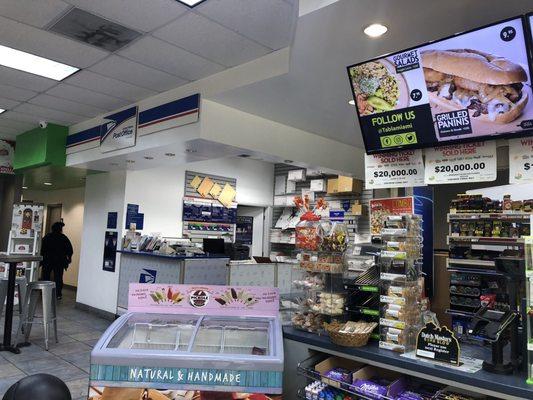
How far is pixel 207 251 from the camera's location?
751 centimetres

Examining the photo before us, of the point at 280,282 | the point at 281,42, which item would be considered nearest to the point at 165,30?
the point at 281,42

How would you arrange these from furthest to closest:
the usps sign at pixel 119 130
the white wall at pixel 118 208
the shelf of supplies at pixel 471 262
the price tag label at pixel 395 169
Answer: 1. the white wall at pixel 118 208
2. the usps sign at pixel 119 130
3. the shelf of supplies at pixel 471 262
4. the price tag label at pixel 395 169

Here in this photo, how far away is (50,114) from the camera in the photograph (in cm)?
682

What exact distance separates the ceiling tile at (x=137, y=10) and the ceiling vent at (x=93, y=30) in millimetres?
122

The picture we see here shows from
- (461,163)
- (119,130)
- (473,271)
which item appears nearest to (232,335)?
(461,163)

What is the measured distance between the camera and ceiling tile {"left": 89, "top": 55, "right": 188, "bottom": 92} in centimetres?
466

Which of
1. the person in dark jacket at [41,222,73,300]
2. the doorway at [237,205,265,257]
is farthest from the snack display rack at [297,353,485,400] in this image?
the person in dark jacket at [41,222,73,300]

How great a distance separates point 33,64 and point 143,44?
165 cm

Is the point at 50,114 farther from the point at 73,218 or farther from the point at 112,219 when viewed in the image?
the point at 73,218

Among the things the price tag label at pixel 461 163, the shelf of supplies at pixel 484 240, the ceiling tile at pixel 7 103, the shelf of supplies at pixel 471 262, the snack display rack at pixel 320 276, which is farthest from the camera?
the ceiling tile at pixel 7 103

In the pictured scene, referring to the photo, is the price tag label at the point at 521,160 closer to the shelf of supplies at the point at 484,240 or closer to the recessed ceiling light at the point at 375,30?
the recessed ceiling light at the point at 375,30

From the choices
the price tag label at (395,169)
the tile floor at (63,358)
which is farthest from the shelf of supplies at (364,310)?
the tile floor at (63,358)

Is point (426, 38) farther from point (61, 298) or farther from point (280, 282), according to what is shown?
point (61, 298)

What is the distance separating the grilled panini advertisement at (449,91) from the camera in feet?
7.52
